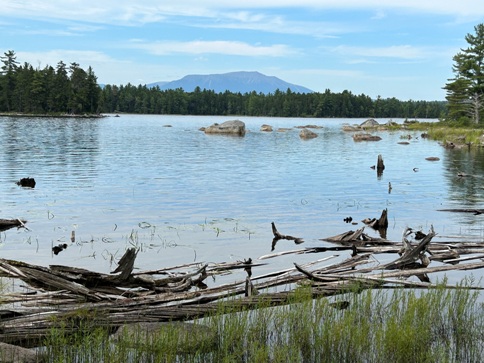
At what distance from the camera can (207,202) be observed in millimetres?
30406

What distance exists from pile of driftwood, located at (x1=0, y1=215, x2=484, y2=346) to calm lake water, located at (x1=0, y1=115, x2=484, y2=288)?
2.21m

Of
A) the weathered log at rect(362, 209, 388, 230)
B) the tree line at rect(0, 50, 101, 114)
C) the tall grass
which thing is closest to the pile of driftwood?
the tall grass

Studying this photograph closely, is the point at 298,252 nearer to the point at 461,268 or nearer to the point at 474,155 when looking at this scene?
the point at 461,268

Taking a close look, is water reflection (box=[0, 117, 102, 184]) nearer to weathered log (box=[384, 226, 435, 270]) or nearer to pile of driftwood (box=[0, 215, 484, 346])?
pile of driftwood (box=[0, 215, 484, 346])

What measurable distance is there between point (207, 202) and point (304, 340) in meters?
21.0

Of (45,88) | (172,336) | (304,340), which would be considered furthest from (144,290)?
(45,88)

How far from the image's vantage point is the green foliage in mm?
98375

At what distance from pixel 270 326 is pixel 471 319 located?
362 cm

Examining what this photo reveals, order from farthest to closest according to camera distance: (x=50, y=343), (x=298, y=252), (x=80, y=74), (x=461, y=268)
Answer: (x=80, y=74), (x=298, y=252), (x=461, y=268), (x=50, y=343)

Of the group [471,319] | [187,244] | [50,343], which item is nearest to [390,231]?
[187,244]

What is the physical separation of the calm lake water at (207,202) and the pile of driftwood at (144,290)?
221cm

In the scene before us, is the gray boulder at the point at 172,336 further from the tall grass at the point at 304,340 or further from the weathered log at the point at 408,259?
the weathered log at the point at 408,259

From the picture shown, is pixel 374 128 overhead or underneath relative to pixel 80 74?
underneath

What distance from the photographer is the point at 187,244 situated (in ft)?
65.9
